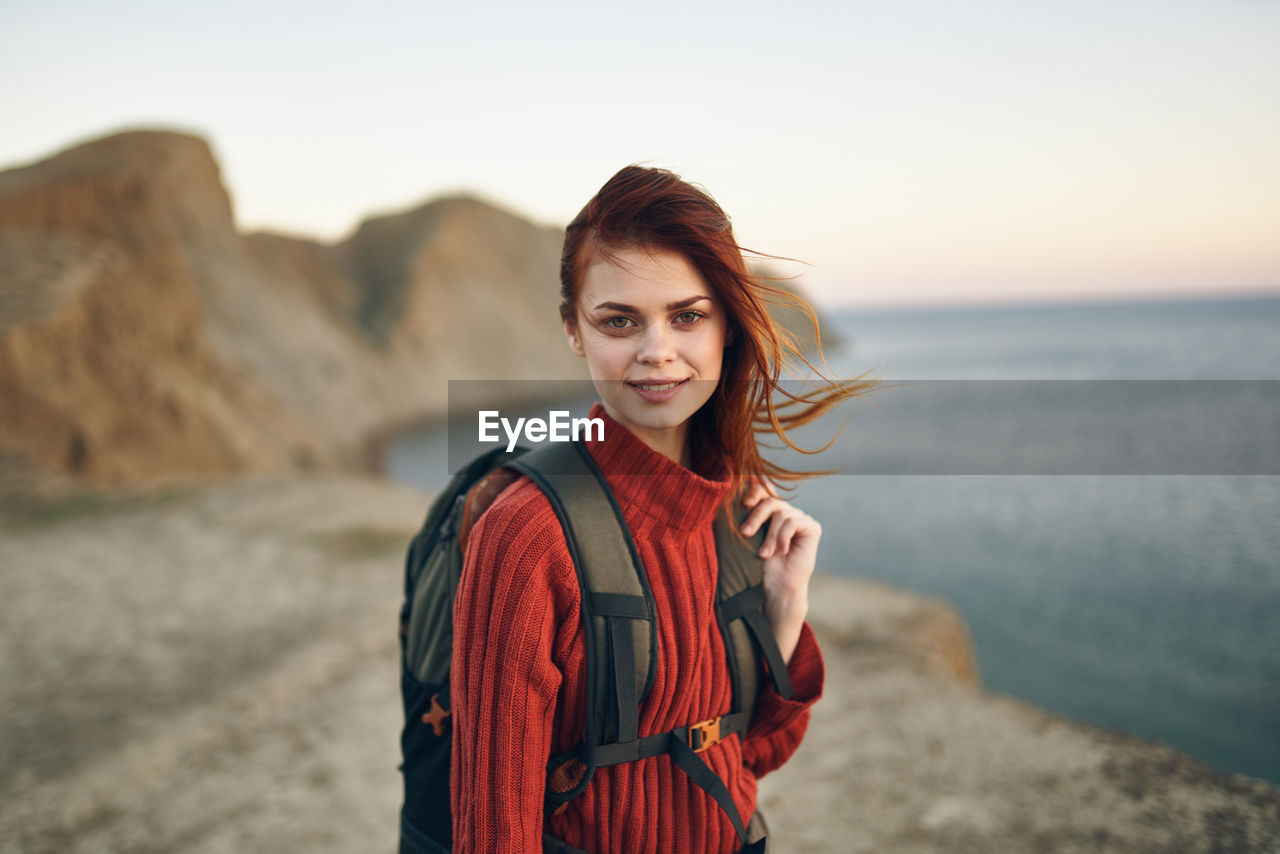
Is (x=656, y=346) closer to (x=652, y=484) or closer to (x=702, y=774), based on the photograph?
(x=652, y=484)

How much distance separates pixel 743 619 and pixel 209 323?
112ft

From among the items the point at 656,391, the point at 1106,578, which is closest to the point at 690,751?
the point at 656,391

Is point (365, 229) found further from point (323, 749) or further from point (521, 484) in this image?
point (521, 484)

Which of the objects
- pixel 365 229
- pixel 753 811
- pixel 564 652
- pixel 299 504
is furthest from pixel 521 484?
pixel 365 229

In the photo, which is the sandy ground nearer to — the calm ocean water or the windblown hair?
the calm ocean water

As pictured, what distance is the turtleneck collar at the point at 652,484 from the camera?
1.38 metres

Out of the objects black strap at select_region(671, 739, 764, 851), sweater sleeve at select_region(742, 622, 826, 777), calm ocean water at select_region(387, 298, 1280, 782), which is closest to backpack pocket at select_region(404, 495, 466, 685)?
black strap at select_region(671, 739, 764, 851)

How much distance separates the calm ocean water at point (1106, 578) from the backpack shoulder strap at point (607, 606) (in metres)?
4.52

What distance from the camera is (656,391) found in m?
1.36

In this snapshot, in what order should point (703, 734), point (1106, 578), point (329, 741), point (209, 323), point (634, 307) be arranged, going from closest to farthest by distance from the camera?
point (634, 307) < point (703, 734) < point (329, 741) < point (1106, 578) < point (209, 323)

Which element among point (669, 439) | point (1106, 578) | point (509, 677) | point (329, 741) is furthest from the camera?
point (1106, 578)

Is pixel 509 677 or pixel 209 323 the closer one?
pixel 509 677

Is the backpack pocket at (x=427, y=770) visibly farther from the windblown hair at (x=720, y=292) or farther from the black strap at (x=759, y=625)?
the windblown hair at (x=720, y=292)

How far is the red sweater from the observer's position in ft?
3.92
